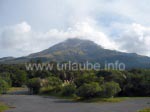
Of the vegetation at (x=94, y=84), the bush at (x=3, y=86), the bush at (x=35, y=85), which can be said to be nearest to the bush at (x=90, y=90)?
the vegetation at (x=94, y=84)

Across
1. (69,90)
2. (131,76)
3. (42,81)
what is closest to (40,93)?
(42,81)

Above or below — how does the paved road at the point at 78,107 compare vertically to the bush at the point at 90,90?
below

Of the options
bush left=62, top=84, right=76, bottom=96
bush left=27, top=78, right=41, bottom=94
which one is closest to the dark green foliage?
bush left=62, top=84, right=76, bottom=96

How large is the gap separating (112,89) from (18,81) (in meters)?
51.9

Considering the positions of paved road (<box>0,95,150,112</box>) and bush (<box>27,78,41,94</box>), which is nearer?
paved road (<box>0,95,150,112</box>)

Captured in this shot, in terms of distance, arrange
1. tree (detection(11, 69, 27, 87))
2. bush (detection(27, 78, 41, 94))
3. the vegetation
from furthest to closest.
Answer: tree (detection(11, 69, 27, 87)), bush (detection(27, 78, 41, 94)), the vegetation

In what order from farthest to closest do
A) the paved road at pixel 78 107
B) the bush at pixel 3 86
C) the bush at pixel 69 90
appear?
1. the bush at pixel 3 86
2. the bush at pixel 69 90
3. the paved road at pixel 78 107

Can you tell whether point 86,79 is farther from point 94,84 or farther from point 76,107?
point 76,107

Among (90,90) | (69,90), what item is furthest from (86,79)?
(90,90)

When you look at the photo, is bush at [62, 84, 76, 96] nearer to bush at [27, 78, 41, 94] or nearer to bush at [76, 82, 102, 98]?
bush at [76, 82, 102, 98]

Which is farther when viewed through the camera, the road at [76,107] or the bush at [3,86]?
the bush at [3,86]

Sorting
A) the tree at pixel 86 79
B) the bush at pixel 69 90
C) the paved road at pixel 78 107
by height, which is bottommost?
the paved road at pixel 78 107

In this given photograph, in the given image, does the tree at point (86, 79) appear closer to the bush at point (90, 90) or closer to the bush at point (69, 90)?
the bush at point (69, 90)

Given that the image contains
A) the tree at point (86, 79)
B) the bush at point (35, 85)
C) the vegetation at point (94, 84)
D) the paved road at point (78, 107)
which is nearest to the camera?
the paved road at point (78, 107)
